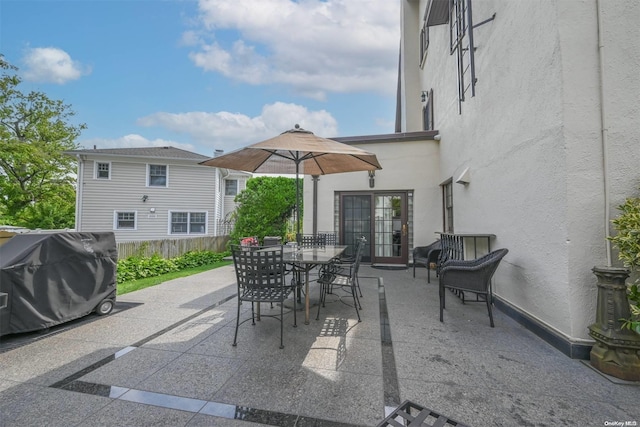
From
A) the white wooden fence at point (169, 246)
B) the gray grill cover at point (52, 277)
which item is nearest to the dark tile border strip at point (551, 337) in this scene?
the gray grill cover at point (52, 277)

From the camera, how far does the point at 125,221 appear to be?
507 inches

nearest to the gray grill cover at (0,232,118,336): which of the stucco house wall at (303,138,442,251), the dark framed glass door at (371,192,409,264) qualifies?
the stucco house wall at (303,138,442,251)

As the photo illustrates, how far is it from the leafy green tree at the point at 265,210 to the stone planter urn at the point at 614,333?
9.48 metres

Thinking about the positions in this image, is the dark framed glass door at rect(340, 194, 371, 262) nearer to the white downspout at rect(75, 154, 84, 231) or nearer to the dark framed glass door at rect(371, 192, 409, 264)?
the dark framed glass door at rect(371, 192, 409, 264)

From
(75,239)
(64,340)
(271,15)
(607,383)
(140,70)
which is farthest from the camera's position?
(140,70)

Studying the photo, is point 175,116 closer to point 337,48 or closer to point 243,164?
point 337,48

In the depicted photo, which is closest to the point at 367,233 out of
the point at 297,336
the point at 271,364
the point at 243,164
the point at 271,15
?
the point at 243,164

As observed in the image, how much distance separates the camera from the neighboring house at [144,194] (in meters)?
12.6

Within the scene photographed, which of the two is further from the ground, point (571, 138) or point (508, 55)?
point (508, 55)

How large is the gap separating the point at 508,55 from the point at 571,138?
1740mm

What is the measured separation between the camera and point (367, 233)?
298 inches

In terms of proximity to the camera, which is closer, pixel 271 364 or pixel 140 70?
pixel 271 364

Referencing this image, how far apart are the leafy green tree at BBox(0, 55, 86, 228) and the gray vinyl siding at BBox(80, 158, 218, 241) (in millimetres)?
4243

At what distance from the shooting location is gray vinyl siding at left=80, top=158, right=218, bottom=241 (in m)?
12.6
